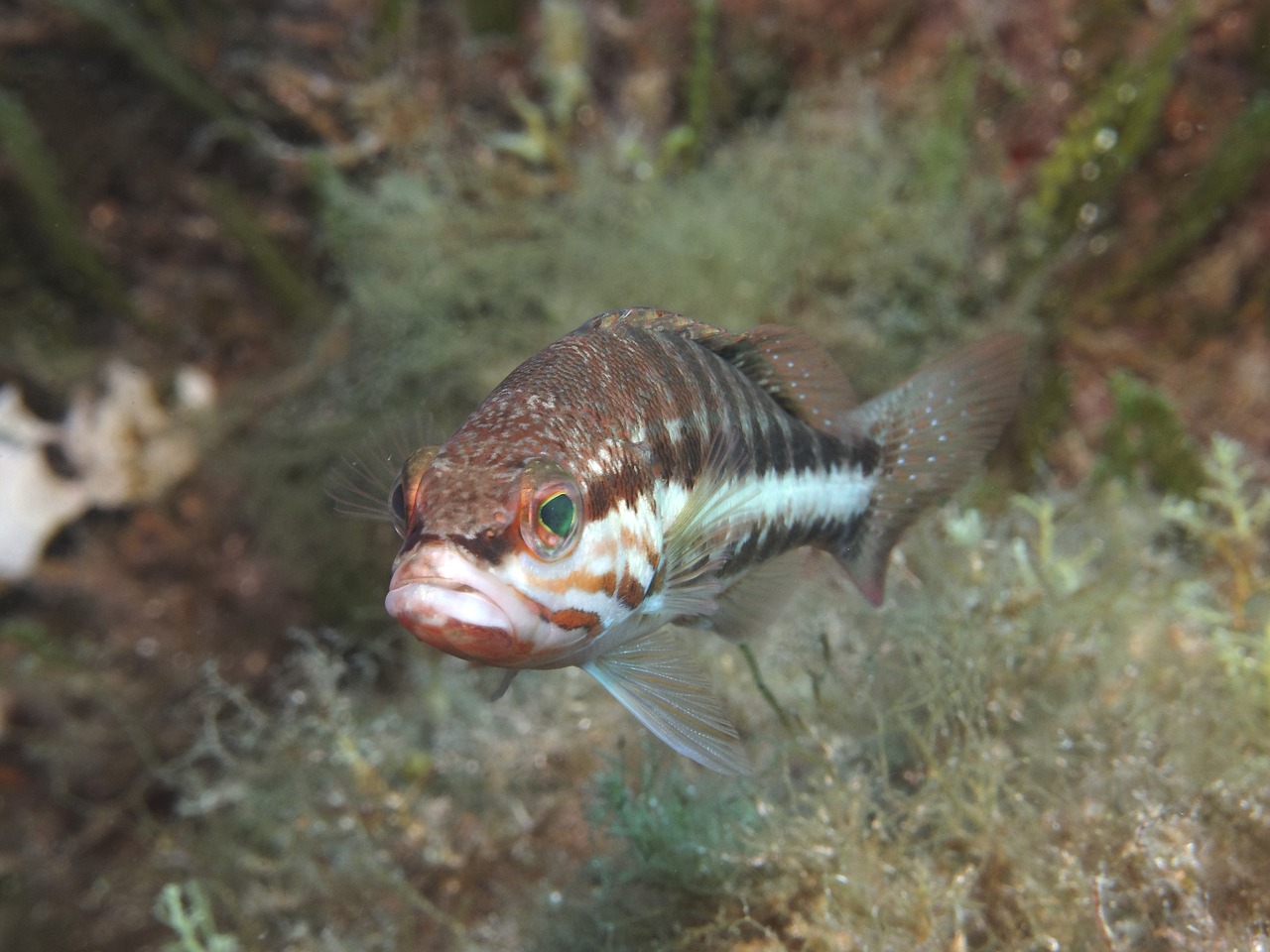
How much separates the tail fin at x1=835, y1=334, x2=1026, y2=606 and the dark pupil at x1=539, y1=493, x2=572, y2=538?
133 cm

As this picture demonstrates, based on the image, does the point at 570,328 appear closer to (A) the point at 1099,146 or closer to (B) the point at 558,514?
(A) the point at 1099,146

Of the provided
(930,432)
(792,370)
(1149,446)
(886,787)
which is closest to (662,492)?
(792,370)

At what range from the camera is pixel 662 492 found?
1.98 metres

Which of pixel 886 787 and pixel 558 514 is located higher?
pixel 558 514

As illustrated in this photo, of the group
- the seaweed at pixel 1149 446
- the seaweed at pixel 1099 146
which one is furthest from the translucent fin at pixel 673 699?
the seaweed at pixel 1099 146

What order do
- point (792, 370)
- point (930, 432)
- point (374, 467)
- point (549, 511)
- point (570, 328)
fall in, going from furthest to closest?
point (570, 328) → point (930, 432) → point (792, 370) → point (374, 467) → point (549, 511)

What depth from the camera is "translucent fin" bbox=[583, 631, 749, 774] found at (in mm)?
1839

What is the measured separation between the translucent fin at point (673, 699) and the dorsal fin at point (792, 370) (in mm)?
936

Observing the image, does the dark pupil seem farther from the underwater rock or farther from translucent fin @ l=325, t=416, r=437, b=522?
the underwater rock

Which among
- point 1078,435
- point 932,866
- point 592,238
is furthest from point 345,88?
point 932,866

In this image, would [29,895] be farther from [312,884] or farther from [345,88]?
[345,88]

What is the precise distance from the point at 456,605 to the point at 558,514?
28 centimetres

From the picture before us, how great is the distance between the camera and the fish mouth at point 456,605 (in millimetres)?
1536

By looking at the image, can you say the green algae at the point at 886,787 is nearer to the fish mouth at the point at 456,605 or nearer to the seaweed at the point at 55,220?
the fish mouth at the point at 456,605
